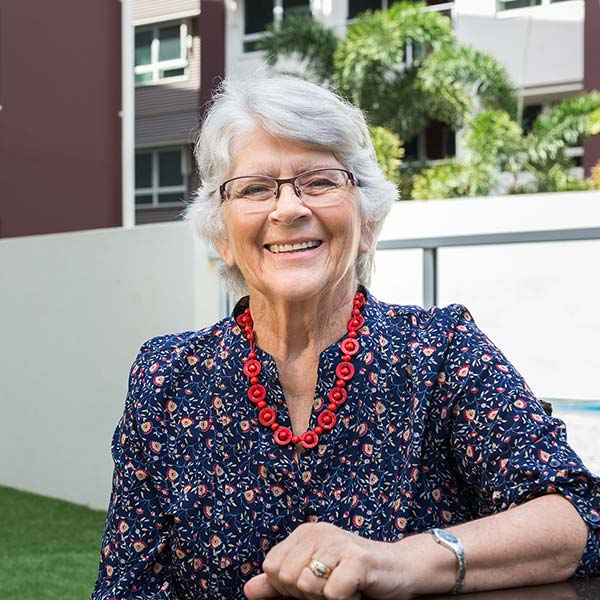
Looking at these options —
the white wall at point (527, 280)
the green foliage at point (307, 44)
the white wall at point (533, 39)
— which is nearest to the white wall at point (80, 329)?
the white wall at point (527, 280)

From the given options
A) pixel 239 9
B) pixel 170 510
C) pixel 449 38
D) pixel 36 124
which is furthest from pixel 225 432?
pixel 239 9

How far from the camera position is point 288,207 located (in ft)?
5.95

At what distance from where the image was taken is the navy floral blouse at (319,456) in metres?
1.75

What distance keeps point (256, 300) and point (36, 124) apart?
452 inches

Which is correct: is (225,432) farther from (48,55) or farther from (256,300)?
(48,55)

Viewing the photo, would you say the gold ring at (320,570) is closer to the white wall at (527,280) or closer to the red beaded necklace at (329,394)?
the red beaded necklace at (329,394)

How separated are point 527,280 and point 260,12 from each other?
65.6 ft

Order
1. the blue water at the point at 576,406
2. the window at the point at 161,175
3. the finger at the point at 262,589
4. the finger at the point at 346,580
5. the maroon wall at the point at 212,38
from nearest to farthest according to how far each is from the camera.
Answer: the finger at the point at 346,580 < the finger at the point at 262,589 < the blue water at the point at 576,406 < the maroon wall at the point at 212,38 < the window at the point at 161,175

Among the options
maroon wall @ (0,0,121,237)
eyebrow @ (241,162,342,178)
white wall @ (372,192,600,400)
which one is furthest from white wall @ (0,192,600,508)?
maroon wall @ (0,0,121,237)

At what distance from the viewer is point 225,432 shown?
6.07ft

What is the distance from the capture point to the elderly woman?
1.77 m

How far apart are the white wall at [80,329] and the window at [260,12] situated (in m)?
16.6

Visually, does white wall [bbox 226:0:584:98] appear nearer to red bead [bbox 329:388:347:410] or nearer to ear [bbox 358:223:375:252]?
ear [bbox 358:223:375:252]

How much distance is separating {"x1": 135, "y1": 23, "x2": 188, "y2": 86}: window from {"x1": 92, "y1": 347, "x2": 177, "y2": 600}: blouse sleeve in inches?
954
